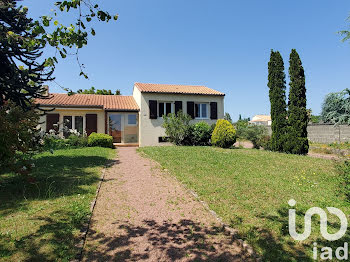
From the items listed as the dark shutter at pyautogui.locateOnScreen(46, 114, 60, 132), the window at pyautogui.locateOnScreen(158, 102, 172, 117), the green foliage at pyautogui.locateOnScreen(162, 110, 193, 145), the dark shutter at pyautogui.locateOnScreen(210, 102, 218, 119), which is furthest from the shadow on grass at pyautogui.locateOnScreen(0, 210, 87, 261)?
the dark shutter at pyautogui.locateOnScreen(210, 102, 218, 119)

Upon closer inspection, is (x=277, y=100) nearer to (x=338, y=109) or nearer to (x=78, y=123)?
(x=338, y=109)

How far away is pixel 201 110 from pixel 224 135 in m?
5.41

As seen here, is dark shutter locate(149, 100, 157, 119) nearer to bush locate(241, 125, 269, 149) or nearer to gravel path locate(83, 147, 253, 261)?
bush locate(241, 125, 269, 149)

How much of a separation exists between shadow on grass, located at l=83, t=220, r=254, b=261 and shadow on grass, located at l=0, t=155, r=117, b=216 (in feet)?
7.27

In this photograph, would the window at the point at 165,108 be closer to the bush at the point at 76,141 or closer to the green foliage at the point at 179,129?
the green foliage at the point at 179,129

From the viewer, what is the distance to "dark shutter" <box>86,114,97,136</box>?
57.3 feet

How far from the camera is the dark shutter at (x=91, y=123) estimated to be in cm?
1745

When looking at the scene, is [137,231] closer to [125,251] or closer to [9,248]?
[125,251]

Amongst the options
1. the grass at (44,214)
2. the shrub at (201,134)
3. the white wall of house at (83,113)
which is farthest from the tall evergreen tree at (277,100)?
the white wall of house at (83,113)

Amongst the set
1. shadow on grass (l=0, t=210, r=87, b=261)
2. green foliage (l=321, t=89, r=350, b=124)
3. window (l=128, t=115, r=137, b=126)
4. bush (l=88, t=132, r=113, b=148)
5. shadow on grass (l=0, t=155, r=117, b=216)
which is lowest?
shadow on grass (l=0, t=210, r=87, b=261)

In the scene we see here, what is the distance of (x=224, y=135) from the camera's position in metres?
14.8

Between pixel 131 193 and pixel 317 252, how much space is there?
416 cm

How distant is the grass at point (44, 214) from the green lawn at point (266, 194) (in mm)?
2751

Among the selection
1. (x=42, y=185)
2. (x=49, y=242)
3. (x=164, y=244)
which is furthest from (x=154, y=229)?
(x=42, y=185)
